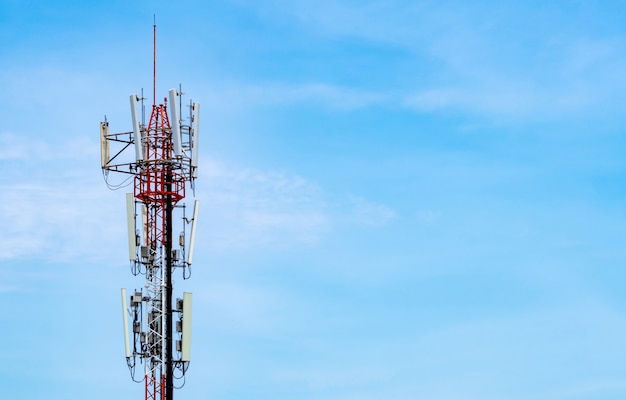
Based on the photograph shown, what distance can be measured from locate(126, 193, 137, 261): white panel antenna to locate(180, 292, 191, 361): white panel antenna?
14.0ft

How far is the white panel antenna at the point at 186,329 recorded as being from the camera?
439 ft

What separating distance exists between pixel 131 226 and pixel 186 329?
7.51 metres

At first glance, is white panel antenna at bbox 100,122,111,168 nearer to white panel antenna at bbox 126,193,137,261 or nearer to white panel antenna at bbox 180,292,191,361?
white panel antenna at bbox 126,193,137,261

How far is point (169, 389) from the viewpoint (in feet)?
438

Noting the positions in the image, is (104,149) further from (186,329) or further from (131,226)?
(186,329)

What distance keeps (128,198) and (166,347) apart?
32.4ft

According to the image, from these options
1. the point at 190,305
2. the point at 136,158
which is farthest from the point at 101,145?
the point at 190,305

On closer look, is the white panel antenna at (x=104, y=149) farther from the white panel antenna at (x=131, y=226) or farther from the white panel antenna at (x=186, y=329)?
the white panel antenna at (x=186, y=329)

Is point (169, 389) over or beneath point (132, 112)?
beneath

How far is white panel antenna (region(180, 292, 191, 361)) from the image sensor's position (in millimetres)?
133875

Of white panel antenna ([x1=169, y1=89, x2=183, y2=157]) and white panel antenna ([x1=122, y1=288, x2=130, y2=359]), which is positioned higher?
white panel antenna ([x1=169, y1=89, x2=183, y2=157])

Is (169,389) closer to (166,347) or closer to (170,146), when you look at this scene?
(166,347)

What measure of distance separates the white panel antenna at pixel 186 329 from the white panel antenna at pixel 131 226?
168 inches

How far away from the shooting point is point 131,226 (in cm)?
13488
